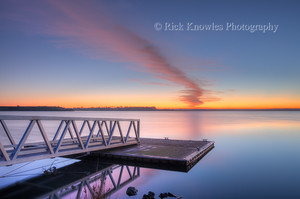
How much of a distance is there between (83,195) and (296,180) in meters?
11.1

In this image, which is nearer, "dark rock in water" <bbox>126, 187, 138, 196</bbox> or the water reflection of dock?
the water reflection of dock

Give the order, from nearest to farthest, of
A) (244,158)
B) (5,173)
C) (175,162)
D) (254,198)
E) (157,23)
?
1. (254,198)
2. (5,173)
3. (175,162)
4. (244,158)
5. (157,23)

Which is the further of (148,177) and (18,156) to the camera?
(148,177)

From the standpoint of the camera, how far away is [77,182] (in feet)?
→ 30.5

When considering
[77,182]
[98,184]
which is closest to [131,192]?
[98,184]

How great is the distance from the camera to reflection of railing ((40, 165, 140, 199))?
7.92 metres

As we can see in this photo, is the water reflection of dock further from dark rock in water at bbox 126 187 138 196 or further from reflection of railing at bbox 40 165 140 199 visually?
dark rock in water at bbox 126 187 138 196

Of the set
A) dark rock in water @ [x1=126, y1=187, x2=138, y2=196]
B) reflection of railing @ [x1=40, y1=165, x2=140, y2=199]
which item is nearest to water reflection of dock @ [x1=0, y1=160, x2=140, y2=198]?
reflection of railing @ [x1=40, y1=165, x2=140, y2=199]

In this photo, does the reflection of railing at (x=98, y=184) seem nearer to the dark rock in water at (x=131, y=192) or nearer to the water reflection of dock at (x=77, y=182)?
the water reflection of dock at (x=77, y=182)

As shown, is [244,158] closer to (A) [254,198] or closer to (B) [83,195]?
(A) [254,198]

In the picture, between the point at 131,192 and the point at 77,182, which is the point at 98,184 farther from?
the point at 131,192

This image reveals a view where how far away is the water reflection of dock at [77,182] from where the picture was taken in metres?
7.94

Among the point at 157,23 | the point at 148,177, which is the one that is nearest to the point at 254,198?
the point at 148,177

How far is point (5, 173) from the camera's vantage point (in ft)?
35.2
